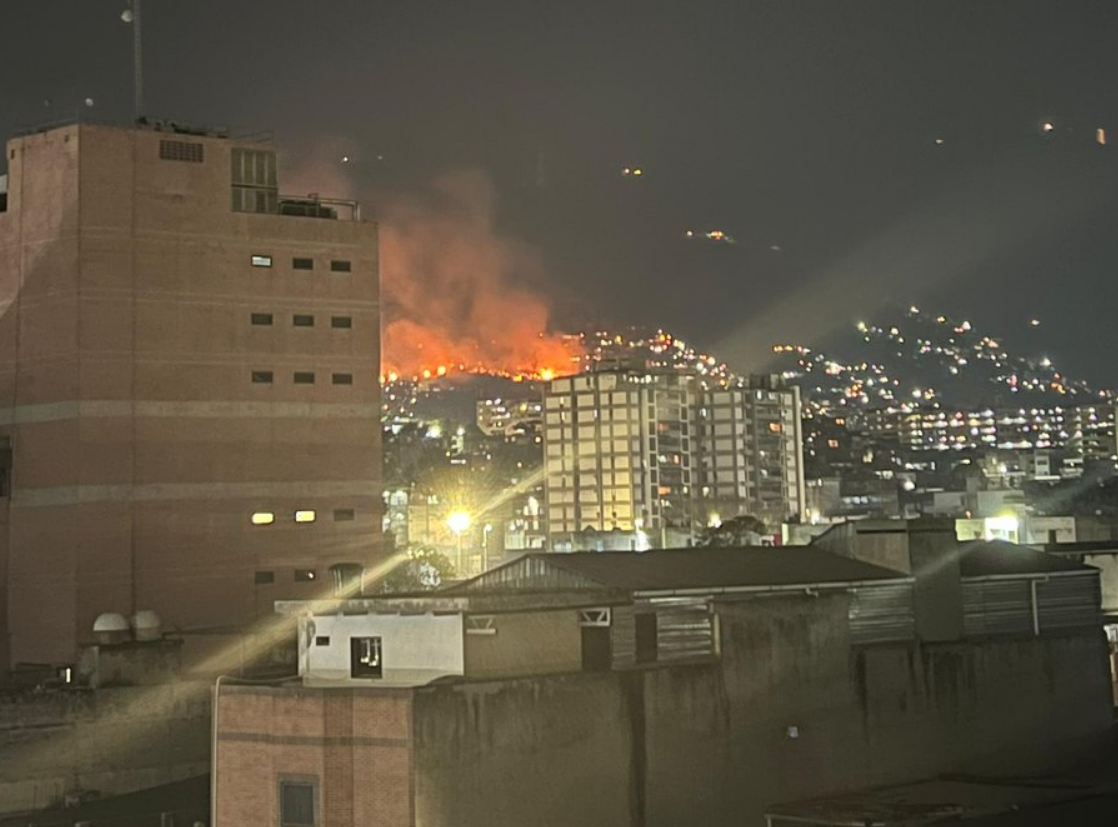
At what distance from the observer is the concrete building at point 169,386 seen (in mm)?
52531

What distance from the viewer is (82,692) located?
4375cm

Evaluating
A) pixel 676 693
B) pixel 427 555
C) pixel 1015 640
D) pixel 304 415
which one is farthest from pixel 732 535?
pixel 676 693

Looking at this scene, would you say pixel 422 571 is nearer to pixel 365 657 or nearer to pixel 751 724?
pixel 751 724

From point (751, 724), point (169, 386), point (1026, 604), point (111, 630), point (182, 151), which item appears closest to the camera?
point (751, 724)

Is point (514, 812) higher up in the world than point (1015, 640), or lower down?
lower down

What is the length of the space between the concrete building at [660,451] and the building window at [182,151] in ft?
287

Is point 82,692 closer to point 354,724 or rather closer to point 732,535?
point 354,724

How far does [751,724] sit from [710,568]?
5.02 metres

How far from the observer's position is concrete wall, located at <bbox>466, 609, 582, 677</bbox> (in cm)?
2992

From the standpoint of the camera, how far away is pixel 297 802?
28.3 m

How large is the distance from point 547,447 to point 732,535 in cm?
6028

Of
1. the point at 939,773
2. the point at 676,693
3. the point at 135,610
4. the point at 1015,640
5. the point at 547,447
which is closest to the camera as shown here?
the point at 676,693

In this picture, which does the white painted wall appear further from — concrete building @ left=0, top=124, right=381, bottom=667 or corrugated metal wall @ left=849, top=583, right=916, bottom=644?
concrete building @ left=0, top=124, right=381, bottom=667

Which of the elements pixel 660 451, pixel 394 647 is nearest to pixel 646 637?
pixel 394 647
